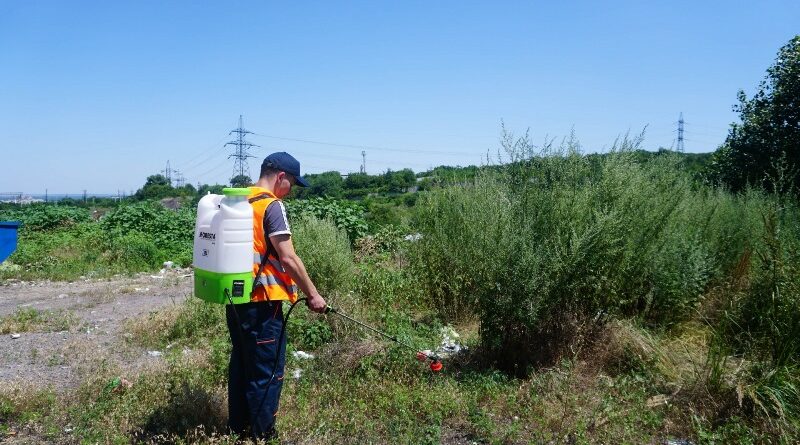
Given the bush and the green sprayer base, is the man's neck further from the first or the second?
the bush

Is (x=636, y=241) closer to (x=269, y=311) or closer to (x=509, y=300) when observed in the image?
(x=509, y=300)

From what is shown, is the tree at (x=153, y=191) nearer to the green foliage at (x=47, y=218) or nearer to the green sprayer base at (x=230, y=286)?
the green foliage at (x=47, y=218)

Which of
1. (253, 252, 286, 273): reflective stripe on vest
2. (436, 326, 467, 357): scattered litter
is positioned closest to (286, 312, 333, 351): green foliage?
(436, 326, 467, 357): scattered litter

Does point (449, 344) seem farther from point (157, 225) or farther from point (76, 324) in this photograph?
point (157, 225)

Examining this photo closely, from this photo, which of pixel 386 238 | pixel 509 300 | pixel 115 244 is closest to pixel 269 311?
pixel 509 300

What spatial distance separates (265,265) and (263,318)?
13.4 inches

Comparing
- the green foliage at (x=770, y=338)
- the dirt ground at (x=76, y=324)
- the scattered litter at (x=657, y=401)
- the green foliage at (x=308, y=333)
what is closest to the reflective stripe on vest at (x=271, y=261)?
the green foliage at (x=308, y=333)

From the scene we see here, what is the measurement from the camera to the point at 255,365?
3764 millimetres

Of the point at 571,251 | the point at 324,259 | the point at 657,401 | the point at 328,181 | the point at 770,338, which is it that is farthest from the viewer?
the point at 328,181

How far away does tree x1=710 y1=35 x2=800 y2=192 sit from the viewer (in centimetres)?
1027

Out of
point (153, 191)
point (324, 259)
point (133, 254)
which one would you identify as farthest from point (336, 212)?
point (153, 191)

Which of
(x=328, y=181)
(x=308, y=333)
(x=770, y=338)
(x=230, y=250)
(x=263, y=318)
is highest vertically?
(x=328, y=181)

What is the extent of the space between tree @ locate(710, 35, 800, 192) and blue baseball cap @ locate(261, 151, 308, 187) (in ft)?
28.9

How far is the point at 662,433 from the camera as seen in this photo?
13.5 feet
